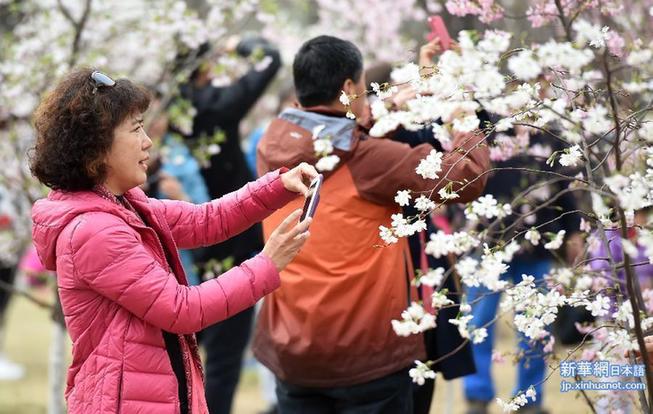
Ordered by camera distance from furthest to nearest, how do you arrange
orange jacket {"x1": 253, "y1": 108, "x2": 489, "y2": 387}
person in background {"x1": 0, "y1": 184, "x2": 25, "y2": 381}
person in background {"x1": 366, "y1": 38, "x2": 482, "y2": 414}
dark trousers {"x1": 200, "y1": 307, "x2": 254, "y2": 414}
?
1. person in background {"x1": 0, "y1": 184, "x2": 25, "y2": 381}
2. dark trousers {"x1": 200, "y1": 307, "x2": 254, "y2": 414}
3. person in background {"x1": 366, "y1": 38, "x2": 482, "y2": 414}
4. orange jacket {"x1": 253, "y1": 108, "x2": 489, "y2": 387}

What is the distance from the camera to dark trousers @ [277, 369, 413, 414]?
3709 mm

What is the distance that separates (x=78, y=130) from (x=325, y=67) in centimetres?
110

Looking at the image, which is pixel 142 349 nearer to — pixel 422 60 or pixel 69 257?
pixel 69 257

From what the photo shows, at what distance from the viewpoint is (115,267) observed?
109 inches

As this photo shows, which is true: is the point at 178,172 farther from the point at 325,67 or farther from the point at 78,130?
the point at 78,130

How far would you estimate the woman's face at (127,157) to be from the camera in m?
2.97

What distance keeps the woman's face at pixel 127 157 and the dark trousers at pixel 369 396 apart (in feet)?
3.96

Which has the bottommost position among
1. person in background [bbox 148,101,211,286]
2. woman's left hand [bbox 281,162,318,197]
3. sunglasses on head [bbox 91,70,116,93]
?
person in background [bbox 148,101,211,286]

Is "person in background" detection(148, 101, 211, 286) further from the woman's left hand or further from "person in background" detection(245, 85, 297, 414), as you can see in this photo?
the woman's left hand

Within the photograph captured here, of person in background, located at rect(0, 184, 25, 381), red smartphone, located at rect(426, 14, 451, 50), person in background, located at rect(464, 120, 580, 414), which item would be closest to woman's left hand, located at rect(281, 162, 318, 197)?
red smartphone, located at rect(426, 14, 451, 50)

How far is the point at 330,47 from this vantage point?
3.72m

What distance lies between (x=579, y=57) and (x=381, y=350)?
171cm

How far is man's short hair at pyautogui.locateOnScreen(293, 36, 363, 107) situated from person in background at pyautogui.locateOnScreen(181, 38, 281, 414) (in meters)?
1.82

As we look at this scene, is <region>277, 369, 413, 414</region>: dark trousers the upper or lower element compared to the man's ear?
lower
